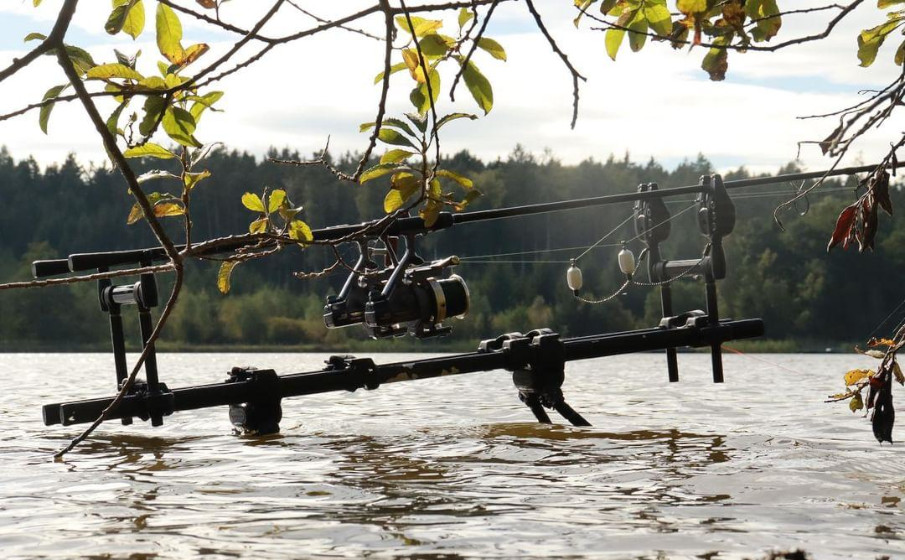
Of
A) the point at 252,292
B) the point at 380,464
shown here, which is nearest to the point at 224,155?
the point at 252,292

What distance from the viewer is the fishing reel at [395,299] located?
5.41m

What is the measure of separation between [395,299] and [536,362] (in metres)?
1.53

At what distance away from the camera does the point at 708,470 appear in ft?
17.6

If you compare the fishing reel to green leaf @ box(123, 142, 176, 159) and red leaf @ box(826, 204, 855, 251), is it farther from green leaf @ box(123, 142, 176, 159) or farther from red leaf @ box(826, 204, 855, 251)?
green leaf @ box(123, 142, 176, 159)

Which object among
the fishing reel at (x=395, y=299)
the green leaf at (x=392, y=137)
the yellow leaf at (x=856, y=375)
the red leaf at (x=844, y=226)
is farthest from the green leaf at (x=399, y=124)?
the fishing reel at (x=395, y=299)

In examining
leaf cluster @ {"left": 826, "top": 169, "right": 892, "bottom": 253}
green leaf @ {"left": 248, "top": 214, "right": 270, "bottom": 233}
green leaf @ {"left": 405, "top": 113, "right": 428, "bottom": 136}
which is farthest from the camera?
leaf cluster @ {"left": 826, "top": 169, "right": 892, "bottom": 253}

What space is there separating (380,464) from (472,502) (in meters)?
1.34

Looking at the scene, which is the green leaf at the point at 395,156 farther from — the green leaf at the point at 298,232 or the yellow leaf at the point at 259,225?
the yellow leaf at the point at 259,225

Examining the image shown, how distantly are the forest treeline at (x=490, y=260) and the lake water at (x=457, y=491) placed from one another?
68929 millimetres

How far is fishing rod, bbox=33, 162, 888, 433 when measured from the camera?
5441 millimetres

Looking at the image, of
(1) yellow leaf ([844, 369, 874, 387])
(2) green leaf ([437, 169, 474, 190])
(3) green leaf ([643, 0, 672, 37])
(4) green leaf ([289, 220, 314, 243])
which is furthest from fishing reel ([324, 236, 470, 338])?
(3) green leaf ([643, 0, 672, 37])

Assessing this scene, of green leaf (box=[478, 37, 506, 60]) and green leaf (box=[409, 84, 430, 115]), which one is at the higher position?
green leaf (box=[478, 37, 506, 60])

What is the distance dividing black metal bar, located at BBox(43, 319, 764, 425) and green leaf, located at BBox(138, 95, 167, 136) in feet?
10.6

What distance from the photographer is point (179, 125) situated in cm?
228
